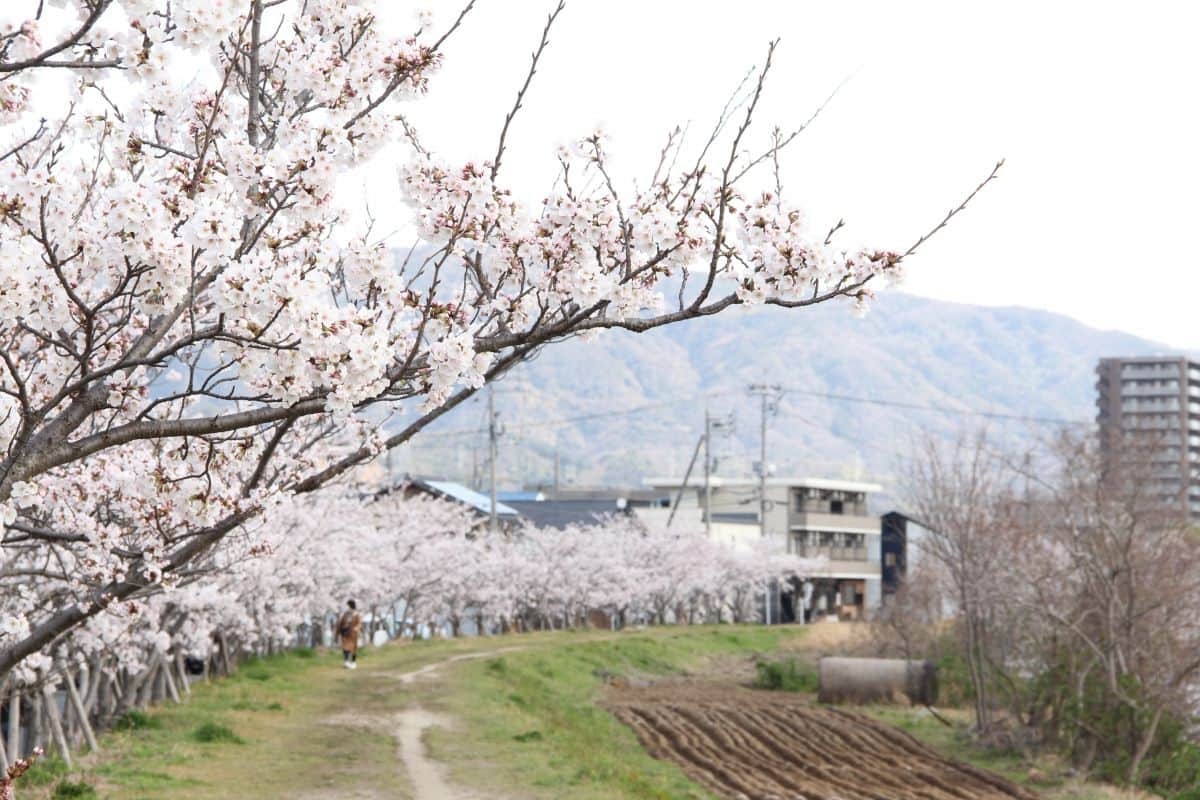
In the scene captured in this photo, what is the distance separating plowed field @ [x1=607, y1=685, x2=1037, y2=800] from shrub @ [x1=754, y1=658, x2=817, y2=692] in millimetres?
4698

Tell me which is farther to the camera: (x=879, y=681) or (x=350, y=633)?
(x=879, y=681)

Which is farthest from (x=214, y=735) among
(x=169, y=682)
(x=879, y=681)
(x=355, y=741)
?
(x=879, y=681)

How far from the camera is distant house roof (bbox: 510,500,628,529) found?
7338 centimetres

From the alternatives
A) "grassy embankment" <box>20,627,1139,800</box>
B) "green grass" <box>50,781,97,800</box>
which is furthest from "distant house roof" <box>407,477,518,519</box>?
"green grass" <box>50,781,97,800</box>

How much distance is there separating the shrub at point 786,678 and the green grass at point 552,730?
3.55 m

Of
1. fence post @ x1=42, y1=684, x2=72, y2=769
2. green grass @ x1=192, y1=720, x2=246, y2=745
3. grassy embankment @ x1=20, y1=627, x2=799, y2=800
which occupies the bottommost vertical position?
grassy embankment @ x1=20, y1=627, x2=799, y2=800

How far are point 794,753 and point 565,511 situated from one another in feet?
170

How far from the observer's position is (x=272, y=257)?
6832 mm

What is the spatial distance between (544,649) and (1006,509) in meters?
16.6

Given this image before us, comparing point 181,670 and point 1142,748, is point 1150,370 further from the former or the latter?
point 181,670

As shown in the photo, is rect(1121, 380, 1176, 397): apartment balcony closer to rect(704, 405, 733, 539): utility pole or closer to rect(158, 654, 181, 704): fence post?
rect(704, 405, 733, 539): utility pole

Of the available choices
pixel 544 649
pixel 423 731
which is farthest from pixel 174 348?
pixel 544 649

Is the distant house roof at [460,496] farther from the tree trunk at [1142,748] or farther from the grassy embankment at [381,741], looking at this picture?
the tree trunk at [1142,748]

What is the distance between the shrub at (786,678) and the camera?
40.0m
